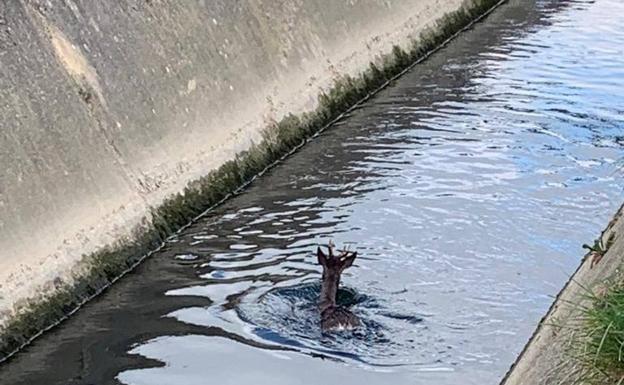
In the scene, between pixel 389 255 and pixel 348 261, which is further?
pixel 389 255

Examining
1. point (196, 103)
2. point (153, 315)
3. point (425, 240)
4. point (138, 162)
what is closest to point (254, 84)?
point (196, 103)

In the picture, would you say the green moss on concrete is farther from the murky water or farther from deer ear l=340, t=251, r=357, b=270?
deer ear l=340, t=251, r=357, b=270

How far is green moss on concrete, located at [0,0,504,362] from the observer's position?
794 cm

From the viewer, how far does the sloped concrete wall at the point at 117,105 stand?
27.9ft

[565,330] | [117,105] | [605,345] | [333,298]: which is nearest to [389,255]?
[333,298]

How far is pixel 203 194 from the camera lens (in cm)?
1027

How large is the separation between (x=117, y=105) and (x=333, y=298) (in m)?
3.08

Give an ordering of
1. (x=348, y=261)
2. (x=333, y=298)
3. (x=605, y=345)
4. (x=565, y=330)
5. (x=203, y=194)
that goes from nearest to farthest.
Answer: (x=605, y=345), (x=565, y=330), (x=333, y=298), (x=348, y=261), (x=203, y=194)

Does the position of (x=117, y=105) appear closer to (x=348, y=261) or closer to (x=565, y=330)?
(x=348, y=261)

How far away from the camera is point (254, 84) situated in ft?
39.4

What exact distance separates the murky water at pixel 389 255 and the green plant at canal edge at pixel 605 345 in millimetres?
2316

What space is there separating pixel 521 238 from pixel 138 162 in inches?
122

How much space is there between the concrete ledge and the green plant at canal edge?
0.21 ft

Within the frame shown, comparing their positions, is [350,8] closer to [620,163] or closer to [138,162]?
[620,163]
